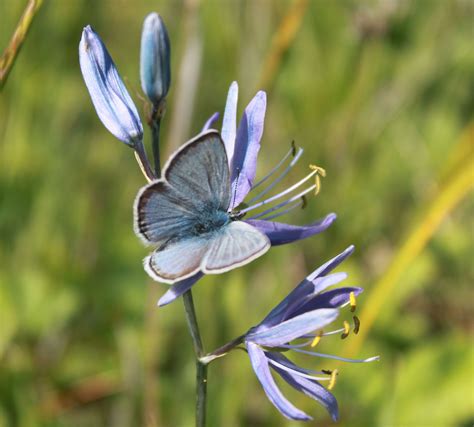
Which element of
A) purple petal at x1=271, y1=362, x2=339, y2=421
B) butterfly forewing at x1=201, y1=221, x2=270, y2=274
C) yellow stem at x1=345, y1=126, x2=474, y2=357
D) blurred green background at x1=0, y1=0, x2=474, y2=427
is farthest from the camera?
blurred green background at x1=0, y1=0, x2=474, y2=427

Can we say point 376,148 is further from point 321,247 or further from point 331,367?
point 331,367

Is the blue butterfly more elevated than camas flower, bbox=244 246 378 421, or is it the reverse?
the blue butterfly

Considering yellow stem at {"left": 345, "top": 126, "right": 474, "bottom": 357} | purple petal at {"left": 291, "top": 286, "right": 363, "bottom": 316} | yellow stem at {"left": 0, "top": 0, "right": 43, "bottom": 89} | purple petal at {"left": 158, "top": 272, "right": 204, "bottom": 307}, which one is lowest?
yellow stem at {"left": 345, "top": 126, "right": 474, "bottom": 357}

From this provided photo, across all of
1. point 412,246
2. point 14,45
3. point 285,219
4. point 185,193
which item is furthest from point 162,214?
point 285,219

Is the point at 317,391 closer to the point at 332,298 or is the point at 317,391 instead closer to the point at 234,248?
the point at 332,298

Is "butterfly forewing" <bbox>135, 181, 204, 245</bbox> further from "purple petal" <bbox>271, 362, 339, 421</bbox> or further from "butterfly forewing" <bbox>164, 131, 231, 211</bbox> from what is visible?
"purple petal" <bbox>271, 362, 339, 421</bbox>

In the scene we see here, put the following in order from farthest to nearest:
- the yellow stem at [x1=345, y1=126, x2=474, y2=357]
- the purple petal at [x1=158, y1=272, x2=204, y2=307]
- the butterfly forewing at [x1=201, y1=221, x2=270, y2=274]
→ the yellow stem at [x1=345, y1=126, x2=474, y2=357] → the purple petal at [x1=158, y1=272, x2=204, y2=307] → the butterfly forewing at [x1=201, y1=221, x2=270, y2=274]

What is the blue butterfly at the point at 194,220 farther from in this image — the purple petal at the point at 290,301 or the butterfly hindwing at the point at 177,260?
the purple petal at the point at 290,301

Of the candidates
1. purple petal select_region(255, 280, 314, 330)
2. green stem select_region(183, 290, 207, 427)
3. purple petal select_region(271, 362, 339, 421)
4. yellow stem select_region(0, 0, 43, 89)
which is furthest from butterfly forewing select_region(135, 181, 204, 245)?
yellow stem select_region(0, 0, 43, 89)
